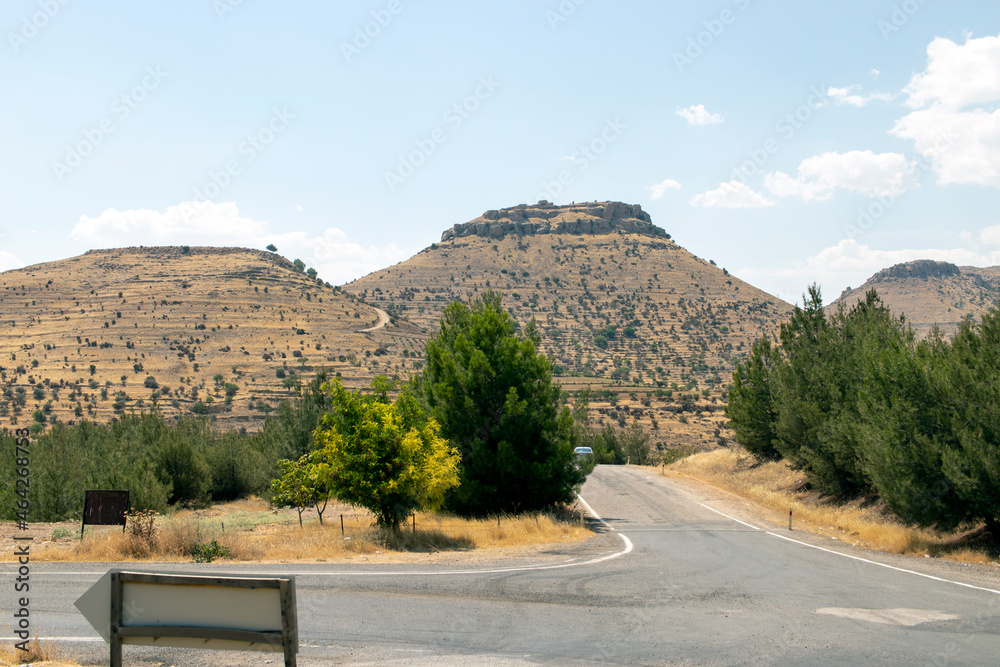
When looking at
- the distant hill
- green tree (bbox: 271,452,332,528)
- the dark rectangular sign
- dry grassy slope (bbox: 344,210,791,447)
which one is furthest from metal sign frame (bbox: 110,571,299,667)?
dry grassy slope (bbox: 344,210,791,447)

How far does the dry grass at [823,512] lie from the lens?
1752 cm

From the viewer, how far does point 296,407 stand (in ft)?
127

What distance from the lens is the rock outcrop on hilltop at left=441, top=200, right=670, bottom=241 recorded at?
179 meters

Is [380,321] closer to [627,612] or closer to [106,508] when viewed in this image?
[106,508]

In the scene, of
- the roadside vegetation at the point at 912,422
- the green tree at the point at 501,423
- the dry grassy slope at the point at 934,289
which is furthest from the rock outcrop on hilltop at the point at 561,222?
the green tree at the point at 501,423

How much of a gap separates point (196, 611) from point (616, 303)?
133 metres

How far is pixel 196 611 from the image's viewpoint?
4.88 metres

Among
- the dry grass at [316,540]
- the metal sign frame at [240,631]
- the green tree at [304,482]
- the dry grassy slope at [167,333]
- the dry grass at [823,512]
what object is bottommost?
the dry grass at [823,512]

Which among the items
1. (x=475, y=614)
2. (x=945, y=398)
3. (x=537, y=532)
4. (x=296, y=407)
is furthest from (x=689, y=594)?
(x=296, y=407)

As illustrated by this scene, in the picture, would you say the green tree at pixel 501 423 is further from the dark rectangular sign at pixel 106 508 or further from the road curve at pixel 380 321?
the road curve at pixel 380 321

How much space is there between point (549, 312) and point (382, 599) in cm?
12213

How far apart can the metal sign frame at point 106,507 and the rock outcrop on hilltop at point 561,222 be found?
16254cm

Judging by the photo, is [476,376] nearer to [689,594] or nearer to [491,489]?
[491,489]

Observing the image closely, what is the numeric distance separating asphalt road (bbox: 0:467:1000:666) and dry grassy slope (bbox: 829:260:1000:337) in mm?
132930
